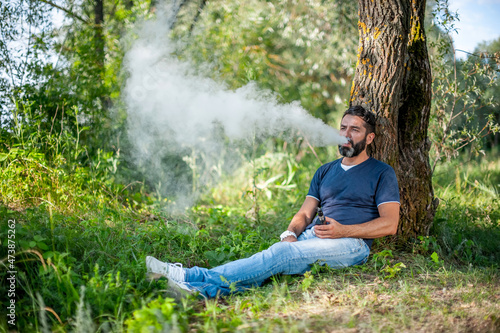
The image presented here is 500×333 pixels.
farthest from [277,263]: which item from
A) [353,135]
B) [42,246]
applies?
[42,246]

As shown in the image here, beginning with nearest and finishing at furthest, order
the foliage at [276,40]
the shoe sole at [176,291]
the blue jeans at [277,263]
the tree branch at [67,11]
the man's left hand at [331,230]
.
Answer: the shoe sole at [176,291]
the blue jeans at [277,263]
the man's left hand at [331,230]
the tree branch at [67,11]
the foliage at [276,40]

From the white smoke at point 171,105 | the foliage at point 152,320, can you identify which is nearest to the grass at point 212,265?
the foliage at point 152,320

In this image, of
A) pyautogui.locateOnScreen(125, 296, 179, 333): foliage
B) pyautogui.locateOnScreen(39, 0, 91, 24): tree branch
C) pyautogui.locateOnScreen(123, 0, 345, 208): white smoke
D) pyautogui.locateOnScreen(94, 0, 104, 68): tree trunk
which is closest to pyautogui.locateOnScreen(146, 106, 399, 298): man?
pyautogui.locateOnScreen(125, 296, 179, 333): foliage

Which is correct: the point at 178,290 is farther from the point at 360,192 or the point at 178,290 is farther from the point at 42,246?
the point at 360,192

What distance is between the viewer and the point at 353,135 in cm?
313

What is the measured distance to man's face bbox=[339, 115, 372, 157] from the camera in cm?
310

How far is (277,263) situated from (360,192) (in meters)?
0.87

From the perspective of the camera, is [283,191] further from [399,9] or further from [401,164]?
[399,9]

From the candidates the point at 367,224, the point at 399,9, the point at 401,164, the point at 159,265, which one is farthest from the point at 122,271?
the point at 399,9

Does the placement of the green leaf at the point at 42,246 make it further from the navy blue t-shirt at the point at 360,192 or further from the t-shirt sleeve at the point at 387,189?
the t-shirt sleeve at the point at 387,189

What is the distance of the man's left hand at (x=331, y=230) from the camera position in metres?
2.83

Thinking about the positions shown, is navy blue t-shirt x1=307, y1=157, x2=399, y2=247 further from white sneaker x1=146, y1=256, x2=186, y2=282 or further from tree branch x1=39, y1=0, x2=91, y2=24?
tree branch x1=39, y1=0, x2=91, y2=24

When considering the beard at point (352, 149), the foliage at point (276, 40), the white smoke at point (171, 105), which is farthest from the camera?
the foliage at point (276, 40)

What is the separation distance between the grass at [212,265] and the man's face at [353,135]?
0.86 meters
